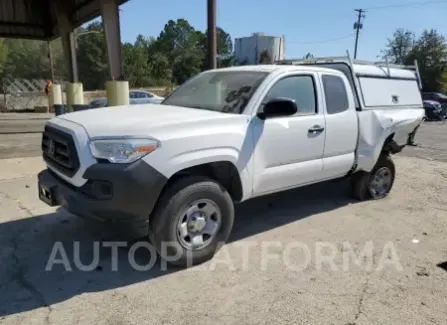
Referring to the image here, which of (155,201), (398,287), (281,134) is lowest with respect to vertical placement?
(398,287)

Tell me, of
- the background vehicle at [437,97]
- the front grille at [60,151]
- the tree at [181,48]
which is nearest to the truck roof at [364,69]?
the front grille at [60,151]

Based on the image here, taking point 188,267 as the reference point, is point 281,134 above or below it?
above

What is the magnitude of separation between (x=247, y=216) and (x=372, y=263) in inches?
70.5

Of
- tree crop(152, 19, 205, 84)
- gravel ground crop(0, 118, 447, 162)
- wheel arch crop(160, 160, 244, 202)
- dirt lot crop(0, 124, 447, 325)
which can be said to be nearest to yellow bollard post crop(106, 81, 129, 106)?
gravel ground crop(0, 118, 447, 162)

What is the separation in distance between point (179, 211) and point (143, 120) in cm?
88

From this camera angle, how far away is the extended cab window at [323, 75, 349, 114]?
4.96 meters

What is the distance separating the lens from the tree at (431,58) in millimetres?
47281

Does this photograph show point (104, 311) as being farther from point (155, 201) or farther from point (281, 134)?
point (281, 134)

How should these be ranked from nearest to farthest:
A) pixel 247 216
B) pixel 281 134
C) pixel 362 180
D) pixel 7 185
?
1. pixel 281 134
2. pixel 247 216
3. pixel 362 180
4. pixel 7 185

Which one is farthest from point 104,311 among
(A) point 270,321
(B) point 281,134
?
(B) point 281,134

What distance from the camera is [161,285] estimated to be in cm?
353

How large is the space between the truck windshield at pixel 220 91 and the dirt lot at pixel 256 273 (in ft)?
4.98

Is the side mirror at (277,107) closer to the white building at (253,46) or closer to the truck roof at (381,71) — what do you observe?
the truck roof at (381,71)

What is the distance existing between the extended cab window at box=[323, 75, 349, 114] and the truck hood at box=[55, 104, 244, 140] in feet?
4.87
